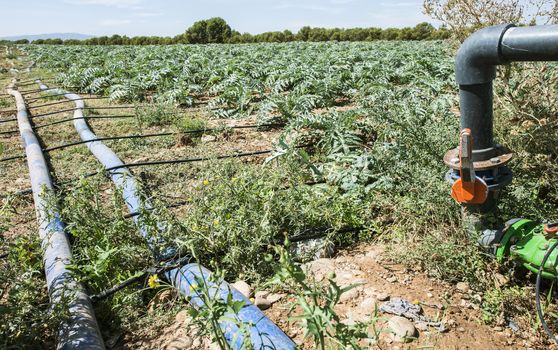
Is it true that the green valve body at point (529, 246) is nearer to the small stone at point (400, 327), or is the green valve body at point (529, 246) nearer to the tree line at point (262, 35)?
the small stone at point (400, 327)

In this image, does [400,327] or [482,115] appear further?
[482,115]

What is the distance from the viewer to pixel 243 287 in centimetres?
235

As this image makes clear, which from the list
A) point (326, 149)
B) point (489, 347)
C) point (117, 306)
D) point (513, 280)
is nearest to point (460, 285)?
point (513, 280)

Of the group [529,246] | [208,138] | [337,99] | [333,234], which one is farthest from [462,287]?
[337,99]

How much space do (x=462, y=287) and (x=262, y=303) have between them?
1039 mm

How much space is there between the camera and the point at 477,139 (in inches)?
84.3

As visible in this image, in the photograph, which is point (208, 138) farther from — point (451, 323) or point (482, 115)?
point (451, 323)

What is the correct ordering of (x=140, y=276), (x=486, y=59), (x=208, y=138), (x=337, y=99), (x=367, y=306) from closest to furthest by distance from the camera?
(x=486, y=59) < (x=367, y=306) < (x=140, y=276) < (x=208, y=138) < (x=337, y=99)

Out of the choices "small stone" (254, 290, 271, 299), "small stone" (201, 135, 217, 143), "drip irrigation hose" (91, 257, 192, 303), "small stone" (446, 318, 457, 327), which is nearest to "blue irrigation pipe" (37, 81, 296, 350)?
"drip irrigation hose" (91, 257, 192, 303)

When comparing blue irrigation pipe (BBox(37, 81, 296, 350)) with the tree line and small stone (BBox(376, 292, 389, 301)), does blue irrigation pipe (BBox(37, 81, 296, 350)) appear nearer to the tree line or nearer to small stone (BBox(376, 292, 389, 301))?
small stone (BBox(376, 292, 389, 301))

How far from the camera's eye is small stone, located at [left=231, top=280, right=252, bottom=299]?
Result: 2.32 m

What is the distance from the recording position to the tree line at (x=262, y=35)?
37438mm

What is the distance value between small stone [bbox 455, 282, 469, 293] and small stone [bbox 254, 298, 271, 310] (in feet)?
3.24

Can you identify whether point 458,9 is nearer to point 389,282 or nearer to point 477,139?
point 477,139
